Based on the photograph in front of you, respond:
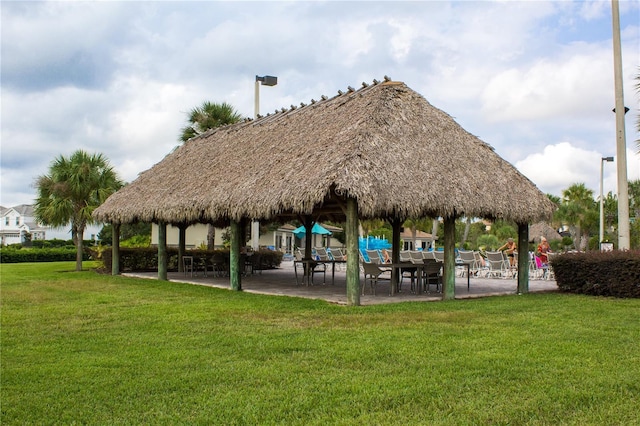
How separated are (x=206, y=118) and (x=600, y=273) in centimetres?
1882

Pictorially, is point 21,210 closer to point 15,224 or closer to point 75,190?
point 15,224

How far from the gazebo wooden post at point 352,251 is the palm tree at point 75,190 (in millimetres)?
14843

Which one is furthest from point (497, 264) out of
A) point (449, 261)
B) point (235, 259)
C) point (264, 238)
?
point (264, 238)

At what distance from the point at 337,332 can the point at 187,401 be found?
354cm

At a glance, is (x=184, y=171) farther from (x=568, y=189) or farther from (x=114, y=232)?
(x=568, y=189)

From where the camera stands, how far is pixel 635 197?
40656 millimetres

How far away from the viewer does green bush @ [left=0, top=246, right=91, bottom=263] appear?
111ft

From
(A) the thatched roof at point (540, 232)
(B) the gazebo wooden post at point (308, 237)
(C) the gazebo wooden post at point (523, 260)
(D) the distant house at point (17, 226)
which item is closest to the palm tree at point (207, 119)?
(B) the gazebo wooden post at point (308, 237)

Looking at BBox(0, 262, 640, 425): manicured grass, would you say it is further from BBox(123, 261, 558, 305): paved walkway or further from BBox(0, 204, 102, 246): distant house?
BBox(0, 204, 102, 246): distant house

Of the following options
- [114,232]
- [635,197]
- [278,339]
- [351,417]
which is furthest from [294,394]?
[635,197]

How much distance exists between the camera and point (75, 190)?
23141 mm

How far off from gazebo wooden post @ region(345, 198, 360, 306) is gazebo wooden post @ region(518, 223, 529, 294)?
5133 mm

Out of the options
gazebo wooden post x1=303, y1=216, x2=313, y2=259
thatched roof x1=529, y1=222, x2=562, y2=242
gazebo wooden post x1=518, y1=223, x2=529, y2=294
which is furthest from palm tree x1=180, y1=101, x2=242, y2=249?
thatched roof x1=529, y1=222, x2=562, y2=242

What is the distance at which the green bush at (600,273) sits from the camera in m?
12.7
